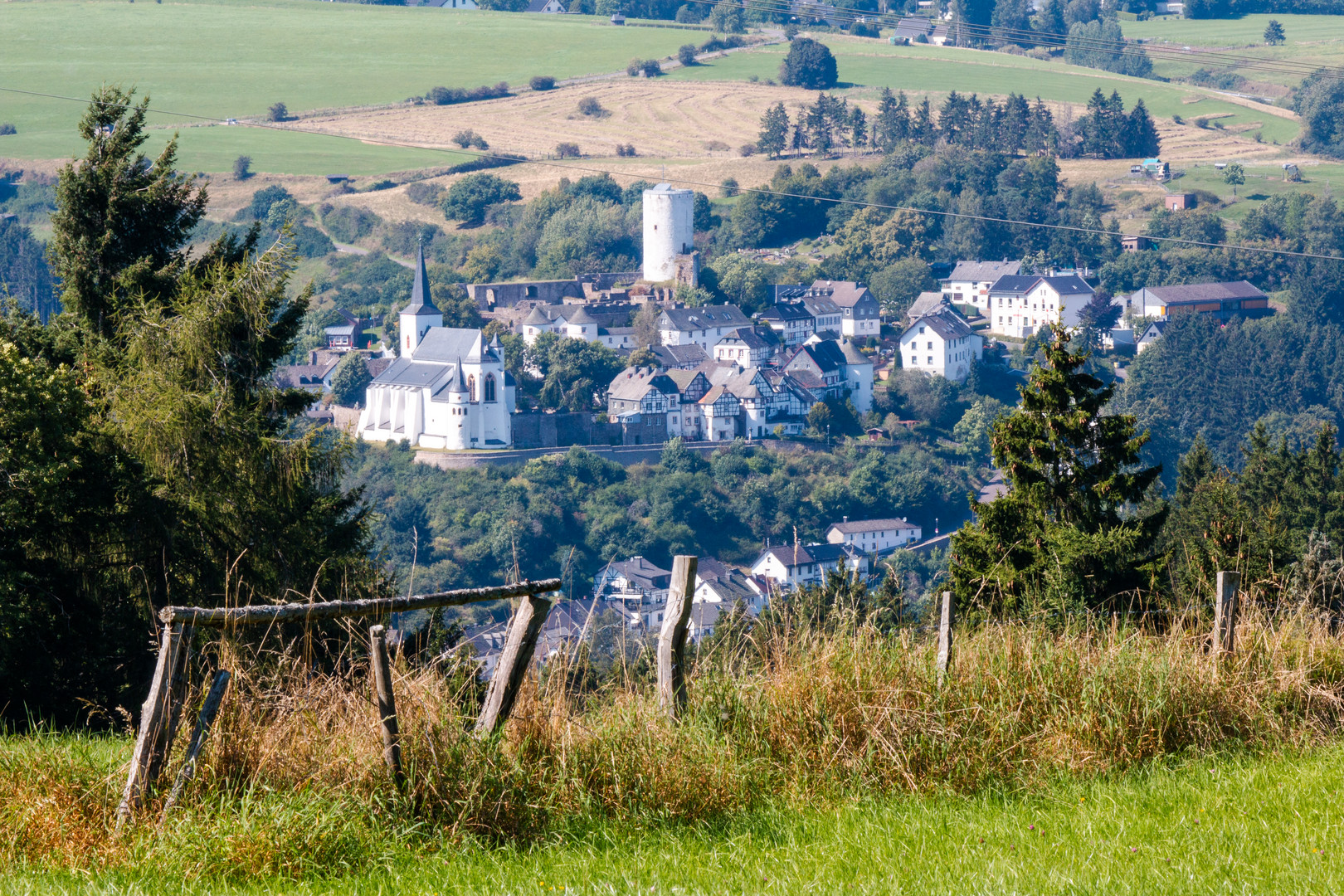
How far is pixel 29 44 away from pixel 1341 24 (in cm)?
10870

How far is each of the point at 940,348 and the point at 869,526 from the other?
19540 millimetres

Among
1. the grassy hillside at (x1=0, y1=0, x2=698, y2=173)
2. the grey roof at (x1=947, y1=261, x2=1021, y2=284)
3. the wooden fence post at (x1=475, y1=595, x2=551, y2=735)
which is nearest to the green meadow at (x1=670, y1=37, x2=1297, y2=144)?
the grassy hillside at (x1=0, y1=0, x2=698, y2=173)

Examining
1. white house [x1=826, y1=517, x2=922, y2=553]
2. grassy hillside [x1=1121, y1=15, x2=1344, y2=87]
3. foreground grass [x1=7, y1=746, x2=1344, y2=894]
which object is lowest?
white house [x1=826, y1=517, x2=922, y2=553]

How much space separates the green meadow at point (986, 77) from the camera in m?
106

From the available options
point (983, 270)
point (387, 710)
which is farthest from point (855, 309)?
point (387, 710)

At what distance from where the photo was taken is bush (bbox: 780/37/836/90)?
111m

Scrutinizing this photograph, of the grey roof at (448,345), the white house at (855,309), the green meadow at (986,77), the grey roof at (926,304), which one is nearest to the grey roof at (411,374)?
the grey roof at (448,345)

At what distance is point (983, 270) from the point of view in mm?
81312

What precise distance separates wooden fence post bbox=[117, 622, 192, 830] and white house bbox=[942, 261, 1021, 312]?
79.1m

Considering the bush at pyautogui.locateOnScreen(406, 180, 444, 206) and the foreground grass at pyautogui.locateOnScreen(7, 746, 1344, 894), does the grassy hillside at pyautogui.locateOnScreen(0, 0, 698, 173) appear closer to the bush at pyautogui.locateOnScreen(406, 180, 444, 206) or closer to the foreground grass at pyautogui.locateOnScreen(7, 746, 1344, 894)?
A: the bush at pyautogui.locateOnScreen(406, 180, 444, 206)

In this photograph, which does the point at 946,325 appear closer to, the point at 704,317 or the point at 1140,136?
the point at 704,317

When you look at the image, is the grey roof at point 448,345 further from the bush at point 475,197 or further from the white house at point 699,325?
the bush at point 475,197

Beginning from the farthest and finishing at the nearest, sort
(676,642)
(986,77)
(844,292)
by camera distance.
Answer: (986,77)
(844,292)
(676,642)

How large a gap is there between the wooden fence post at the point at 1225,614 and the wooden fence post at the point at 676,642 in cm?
152
